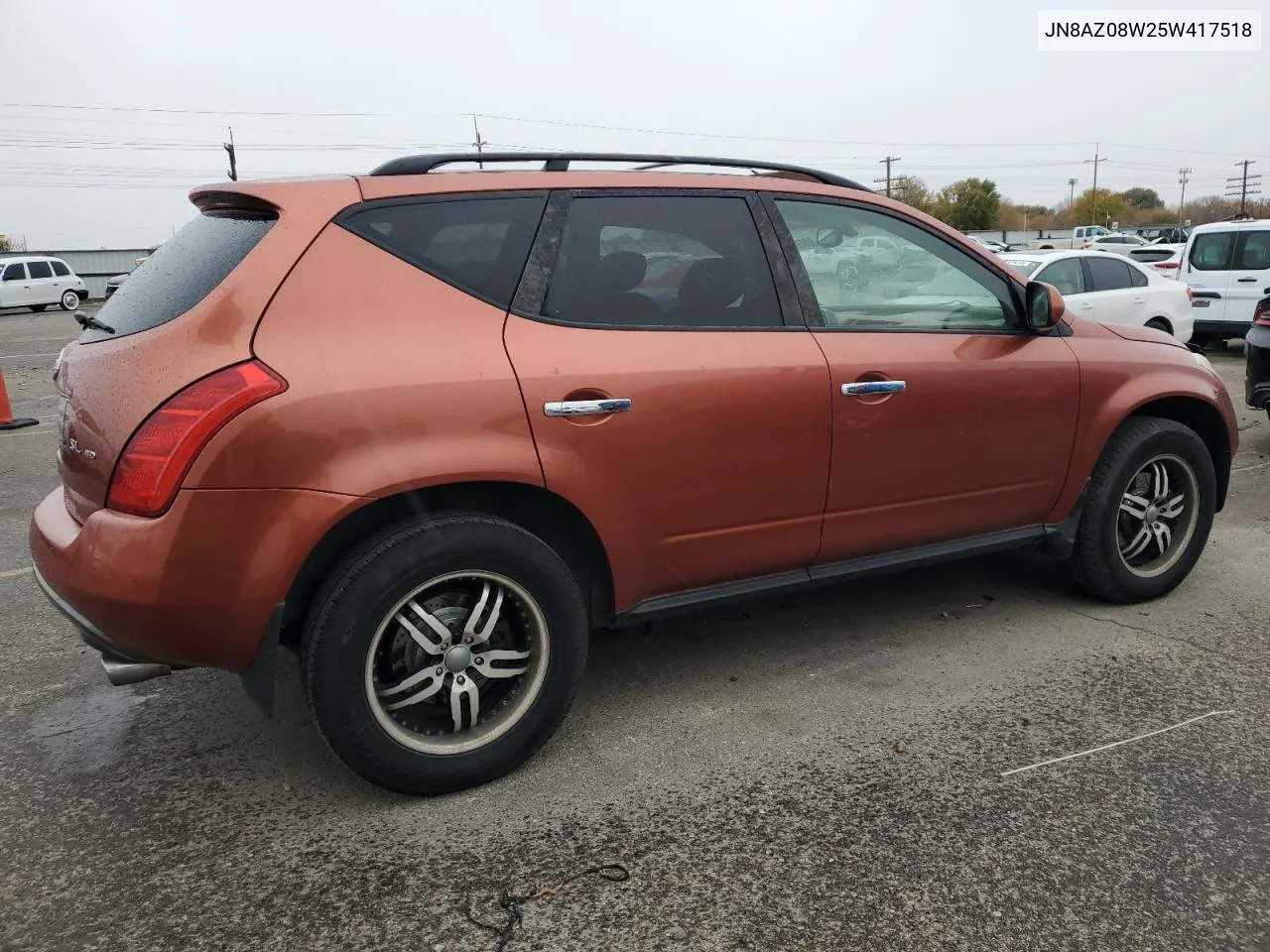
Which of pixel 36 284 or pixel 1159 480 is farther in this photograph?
pixel 36 284

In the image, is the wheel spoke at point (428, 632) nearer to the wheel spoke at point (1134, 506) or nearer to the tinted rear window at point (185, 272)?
the tinted rear window at point (185, 272)

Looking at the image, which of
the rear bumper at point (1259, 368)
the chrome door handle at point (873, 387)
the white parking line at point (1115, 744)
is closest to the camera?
the white parking line at point (1115, 744)

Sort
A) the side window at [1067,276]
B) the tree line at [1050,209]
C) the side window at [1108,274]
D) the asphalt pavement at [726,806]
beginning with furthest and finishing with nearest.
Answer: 1. the tree line at [1050,209]
2. the side window at [1108,274]
3. the side window at [1067,276]
4. the asphalt pavement at [726,806]

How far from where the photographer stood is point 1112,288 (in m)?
10.4

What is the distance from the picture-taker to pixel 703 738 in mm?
3039

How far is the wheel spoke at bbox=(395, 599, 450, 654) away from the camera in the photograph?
2.62 metres

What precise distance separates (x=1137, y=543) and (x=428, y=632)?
10.3 feet

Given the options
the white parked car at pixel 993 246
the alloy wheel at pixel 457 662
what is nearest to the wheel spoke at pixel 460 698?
the alloy wheel at pixel 457 662

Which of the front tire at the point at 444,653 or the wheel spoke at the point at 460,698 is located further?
the wheel spoke at the point at 460,698

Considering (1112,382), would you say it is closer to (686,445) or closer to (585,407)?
(686,445)

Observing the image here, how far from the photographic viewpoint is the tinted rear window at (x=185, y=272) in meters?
2.55

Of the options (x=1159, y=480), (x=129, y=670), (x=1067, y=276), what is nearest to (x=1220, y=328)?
(x=1067, y=276)

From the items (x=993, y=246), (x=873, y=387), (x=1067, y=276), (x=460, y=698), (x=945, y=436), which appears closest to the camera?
(x=460, y=698)

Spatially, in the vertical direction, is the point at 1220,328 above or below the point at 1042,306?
below
